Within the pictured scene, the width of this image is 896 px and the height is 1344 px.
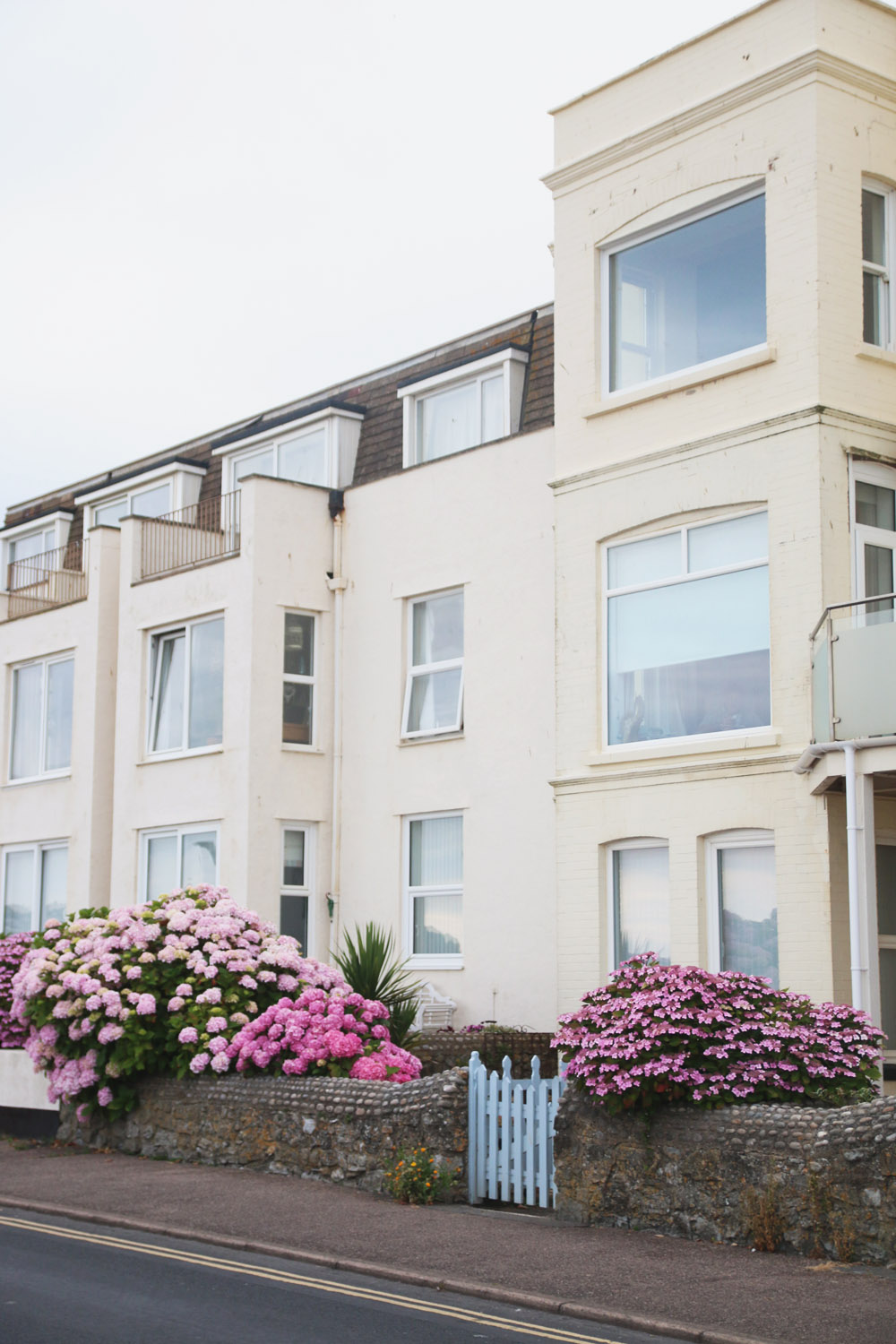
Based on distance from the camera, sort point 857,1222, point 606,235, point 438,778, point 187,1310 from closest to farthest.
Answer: point 187,1310
point 857,1222
point 606,235
point 438,778

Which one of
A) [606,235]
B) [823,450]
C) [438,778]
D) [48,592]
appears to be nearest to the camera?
[823,450]

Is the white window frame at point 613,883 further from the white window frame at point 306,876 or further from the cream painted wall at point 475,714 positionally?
the white window frame at point 306,876

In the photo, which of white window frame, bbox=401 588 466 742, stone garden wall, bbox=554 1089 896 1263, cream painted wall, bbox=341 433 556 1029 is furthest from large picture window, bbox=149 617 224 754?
stone garden wall, bbox=554 1089 896 1263

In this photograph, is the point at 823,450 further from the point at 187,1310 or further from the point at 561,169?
the point at 187,1310

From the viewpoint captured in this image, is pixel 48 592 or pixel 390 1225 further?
pixel 48 592

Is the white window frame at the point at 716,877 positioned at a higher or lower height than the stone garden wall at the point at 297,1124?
higher

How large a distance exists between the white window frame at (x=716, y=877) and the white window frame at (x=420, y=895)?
4.72 meters

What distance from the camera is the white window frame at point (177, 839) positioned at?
22.5 meters

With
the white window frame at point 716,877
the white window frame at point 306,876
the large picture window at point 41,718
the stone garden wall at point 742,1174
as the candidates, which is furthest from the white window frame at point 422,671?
the stone garden wall at point 742,1174

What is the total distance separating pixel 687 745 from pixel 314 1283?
7.81m

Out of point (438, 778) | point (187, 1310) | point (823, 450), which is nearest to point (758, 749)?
point (823, 450)

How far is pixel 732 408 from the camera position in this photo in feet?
54.5

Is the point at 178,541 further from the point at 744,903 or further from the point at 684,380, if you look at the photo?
the point at 744,903

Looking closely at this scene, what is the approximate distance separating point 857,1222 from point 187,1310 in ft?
14.2
